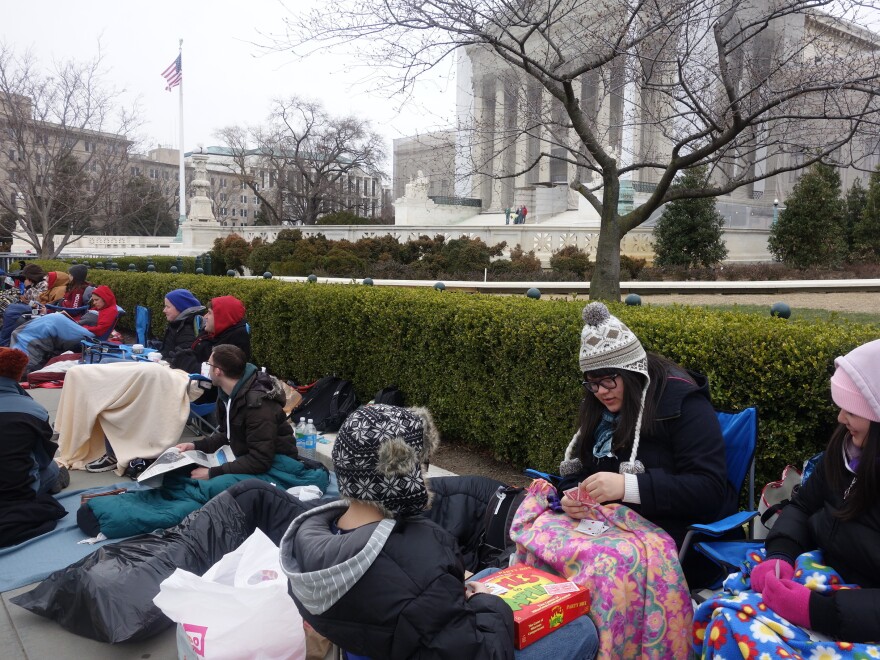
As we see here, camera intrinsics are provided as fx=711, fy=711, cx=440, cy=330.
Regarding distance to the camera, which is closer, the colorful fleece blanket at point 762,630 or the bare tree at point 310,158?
the colorful fleece blanket at point 762,630

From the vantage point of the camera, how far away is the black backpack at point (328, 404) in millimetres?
7117

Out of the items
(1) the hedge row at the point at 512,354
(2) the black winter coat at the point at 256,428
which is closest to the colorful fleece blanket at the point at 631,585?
(1) the hedge row at the point at 512,354

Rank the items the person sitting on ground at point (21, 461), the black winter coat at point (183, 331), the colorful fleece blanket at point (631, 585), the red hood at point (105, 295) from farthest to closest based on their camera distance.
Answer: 1. the red hood at point (105, 295)
2. the black winter coat at point (183, 331)
3. the person sitting on ground at point (21, 461)
4. the colorful fleece blanket at point (631, 585)

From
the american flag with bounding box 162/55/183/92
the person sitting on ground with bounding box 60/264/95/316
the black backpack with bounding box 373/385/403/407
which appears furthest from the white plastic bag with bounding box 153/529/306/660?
the american flag with bounding box 162/55/183/92

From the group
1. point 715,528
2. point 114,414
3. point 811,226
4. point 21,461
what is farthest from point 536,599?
point 811,226

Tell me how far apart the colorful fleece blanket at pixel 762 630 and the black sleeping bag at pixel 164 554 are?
1448 millimetres

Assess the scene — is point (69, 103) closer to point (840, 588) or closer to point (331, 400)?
point (331, 400)

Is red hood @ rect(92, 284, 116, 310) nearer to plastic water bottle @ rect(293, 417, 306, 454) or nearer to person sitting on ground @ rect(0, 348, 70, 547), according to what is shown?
plastic water bottle @ rect(293, 417, 306, 454)

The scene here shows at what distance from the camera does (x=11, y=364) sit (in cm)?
439

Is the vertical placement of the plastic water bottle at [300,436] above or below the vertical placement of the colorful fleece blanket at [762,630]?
below

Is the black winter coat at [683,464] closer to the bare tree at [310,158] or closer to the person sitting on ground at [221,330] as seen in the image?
the person sitting on ground at [221,330]

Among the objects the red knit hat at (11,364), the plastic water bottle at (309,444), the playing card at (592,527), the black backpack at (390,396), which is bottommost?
the plastic water bottle at (309,444)

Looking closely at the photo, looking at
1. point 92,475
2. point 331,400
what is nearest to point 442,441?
point 331,400

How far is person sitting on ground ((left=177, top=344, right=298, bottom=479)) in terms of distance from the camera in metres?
4.67
